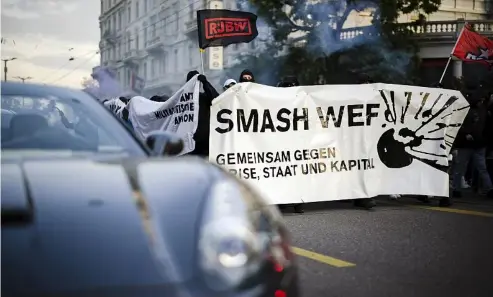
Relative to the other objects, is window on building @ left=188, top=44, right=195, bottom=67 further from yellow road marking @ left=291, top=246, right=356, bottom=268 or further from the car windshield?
the car windshield

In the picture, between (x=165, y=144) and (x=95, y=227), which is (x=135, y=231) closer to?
(x=95, y=227)

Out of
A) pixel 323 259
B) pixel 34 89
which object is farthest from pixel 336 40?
pixel 34 89

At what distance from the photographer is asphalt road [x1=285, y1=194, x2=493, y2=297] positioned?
168 inches

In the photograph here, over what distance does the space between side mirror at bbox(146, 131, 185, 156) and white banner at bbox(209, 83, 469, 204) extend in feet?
13.5

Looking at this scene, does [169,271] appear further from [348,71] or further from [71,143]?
[348,71]

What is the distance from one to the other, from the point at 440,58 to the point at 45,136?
1333 inches

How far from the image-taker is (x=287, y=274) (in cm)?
227

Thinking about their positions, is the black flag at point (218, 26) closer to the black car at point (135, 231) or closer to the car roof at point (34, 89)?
the car roof at point (34, 89)

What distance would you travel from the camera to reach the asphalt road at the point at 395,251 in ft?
14.0

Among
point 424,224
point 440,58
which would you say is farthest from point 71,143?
point 440,58

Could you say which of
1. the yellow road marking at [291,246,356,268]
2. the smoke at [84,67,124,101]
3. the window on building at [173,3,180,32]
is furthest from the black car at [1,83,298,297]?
the window on building at [173,3,180,32]

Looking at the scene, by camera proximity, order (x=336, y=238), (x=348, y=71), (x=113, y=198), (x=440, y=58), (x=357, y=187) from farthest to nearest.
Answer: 1. (x=440, y=58)
2. (x=348, y=71)
3. (x=357, y=187)
4. (x=336, y=238)
5. (x=113, y=198)

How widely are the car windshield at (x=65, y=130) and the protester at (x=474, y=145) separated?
736 centimetres

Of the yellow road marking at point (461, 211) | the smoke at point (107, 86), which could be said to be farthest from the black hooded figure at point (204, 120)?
the smoke at point (107, 86)
